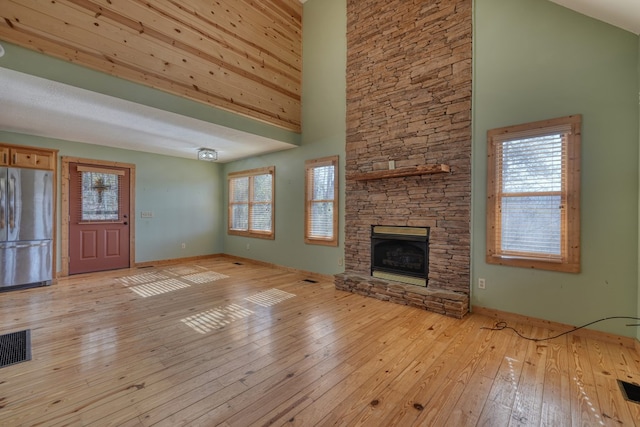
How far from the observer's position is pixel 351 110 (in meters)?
4.83

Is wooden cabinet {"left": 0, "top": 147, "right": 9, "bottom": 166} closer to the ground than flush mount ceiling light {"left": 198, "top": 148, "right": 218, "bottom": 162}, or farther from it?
closer to the ground

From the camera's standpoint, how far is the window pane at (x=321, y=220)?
5172mm

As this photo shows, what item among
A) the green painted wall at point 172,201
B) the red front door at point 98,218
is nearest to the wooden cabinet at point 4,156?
the green painted wall at point 172,201

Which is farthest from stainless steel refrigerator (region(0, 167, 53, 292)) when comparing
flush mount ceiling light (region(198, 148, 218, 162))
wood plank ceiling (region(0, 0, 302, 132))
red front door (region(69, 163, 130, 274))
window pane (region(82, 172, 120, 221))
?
wood plank ceiling (region(0, 0, 302, 132))

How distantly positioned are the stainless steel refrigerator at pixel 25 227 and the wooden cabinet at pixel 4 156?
0.09 meters

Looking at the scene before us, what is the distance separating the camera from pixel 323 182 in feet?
17.3

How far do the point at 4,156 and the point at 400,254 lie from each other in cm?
601

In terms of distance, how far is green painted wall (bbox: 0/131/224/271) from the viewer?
235 inches

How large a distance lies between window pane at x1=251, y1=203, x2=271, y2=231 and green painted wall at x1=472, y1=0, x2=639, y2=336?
4.19 m

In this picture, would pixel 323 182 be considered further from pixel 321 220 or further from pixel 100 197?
pixel 100 197

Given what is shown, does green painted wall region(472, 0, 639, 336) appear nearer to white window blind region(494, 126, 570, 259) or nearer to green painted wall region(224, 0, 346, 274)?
white window blind region(494, 126, 570, 259)

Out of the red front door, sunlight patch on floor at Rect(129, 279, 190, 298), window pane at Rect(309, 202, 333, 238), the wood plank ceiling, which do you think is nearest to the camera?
the wood plank ceiling

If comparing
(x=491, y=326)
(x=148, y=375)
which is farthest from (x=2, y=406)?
(x=491, y=326)

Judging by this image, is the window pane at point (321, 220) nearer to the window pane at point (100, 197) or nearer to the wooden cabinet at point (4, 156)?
the window pane at point (100, 197)
